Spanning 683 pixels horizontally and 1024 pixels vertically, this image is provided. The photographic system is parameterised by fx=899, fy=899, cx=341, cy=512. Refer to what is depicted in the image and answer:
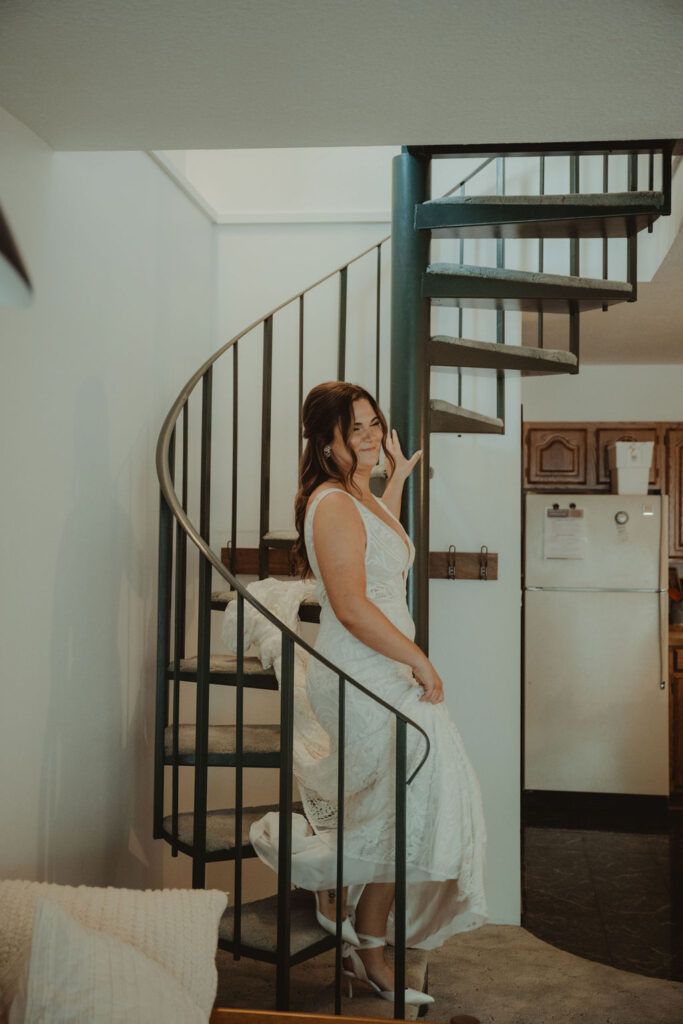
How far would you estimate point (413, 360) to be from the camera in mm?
3127

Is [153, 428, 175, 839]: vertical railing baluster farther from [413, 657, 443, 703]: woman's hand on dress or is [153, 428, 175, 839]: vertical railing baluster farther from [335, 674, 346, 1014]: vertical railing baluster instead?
[413, 657, 443, 703]: woman's hand on dress

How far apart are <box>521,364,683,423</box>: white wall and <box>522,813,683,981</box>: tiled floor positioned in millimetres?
2443

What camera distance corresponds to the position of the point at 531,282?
124 inches

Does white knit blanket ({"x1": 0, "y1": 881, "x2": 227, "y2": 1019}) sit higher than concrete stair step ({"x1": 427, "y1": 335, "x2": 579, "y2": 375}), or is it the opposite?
concrete stair step ({"x1": 427, "y1": 335, "x2": 579, "y2": 375})

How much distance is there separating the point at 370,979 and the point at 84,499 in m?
1.59

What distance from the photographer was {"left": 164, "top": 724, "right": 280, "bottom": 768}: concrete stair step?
263cm

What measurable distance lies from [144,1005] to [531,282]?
2.51 m

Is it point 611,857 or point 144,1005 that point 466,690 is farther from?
point 144,1005

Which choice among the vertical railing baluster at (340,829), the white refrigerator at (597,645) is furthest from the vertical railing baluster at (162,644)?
the white refrigerator at (597,645)

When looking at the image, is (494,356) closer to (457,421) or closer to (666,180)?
(457,421)

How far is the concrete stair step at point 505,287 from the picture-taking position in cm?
313

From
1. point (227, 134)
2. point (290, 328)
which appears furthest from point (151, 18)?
point (290, 328)

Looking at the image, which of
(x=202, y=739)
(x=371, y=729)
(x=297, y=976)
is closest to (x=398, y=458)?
(x=371, y=729)

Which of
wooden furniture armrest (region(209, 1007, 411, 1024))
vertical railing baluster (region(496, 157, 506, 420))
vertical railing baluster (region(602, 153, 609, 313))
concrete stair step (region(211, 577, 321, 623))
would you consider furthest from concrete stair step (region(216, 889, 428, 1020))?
vertical railing baluster (region(602, 153, 609, 313))
